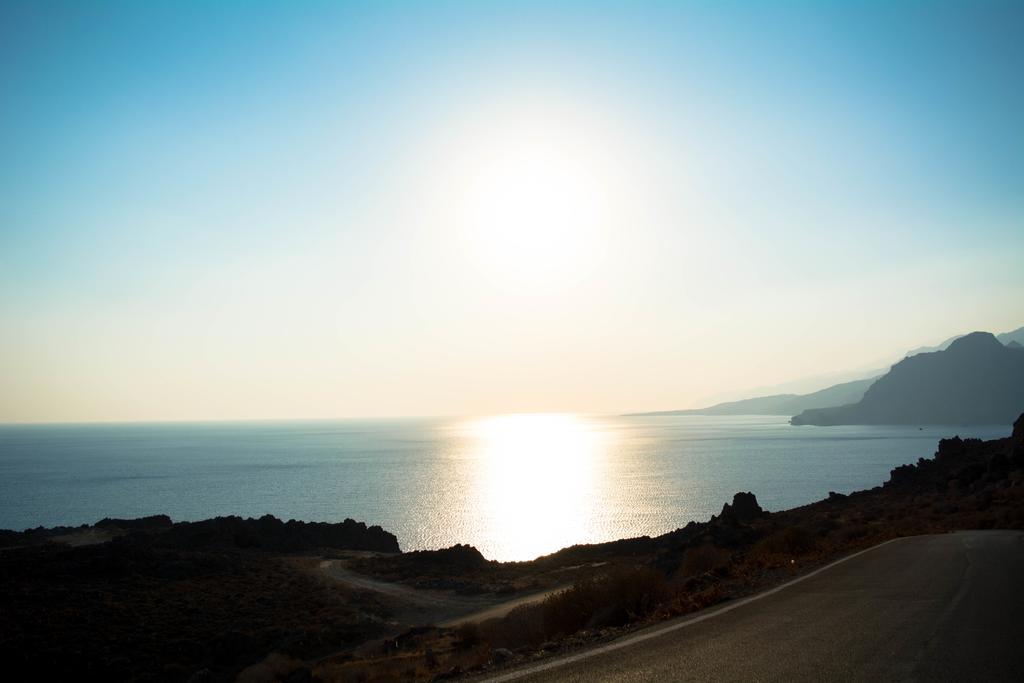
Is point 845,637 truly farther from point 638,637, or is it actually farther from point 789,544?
point 789,544

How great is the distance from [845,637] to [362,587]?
31866 millimetres

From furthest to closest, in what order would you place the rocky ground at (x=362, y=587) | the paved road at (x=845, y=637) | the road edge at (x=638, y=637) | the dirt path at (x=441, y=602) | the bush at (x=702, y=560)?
the dirt path at (x=441, y=602), the bush at (x=702, y=560), the rocky ground at (x=362, y=587), the road edge at (x=638, y=637), the paved road at (x=845, y=637)

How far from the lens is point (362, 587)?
114 ft

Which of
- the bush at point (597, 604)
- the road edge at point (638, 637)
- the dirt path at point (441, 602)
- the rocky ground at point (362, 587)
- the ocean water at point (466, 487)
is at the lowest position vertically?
the ocean water at point (466, 487)

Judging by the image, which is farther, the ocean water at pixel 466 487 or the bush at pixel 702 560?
the ocean water at pixel 466 487

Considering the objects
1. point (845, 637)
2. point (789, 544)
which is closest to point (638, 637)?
point (845, 637)

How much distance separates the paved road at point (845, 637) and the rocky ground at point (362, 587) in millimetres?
1325

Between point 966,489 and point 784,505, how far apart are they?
4162 cm

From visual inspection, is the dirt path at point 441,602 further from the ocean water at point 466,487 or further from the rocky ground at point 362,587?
the ocean water at point 466,487

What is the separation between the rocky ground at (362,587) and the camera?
1383 centimetres

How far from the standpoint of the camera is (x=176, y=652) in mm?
24156

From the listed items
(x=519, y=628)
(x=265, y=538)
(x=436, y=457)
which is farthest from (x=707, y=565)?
(x=436, y=457)

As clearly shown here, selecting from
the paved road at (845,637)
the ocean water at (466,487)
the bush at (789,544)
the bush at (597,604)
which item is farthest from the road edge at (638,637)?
the ocean water at (466,487)

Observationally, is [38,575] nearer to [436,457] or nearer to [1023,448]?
[1023,448]
